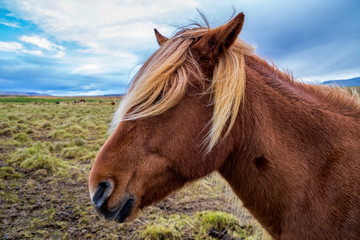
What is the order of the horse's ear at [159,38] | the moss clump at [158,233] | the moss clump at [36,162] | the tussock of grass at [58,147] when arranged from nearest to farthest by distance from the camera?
1. the horse's ear at [159,38]
2. the moss clump at [158,233]
3. the moss clump at [36,162]
4. the tussock of grass at [58,147]

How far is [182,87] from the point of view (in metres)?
1.48

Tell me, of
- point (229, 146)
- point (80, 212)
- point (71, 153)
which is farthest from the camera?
point (71, 153)

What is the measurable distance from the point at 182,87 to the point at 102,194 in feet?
2.68

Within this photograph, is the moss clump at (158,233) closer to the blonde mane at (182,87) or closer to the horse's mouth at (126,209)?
the horse's mouth at (126,209)

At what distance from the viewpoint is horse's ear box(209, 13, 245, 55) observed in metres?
1.38

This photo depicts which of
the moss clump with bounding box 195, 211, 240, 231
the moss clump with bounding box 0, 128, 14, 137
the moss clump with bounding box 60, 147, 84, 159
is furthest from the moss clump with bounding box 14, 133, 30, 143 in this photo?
the moss clump with bounding box 195, 211, 240, 231

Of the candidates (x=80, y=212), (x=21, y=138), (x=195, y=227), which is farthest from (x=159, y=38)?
(x=21, y=138)

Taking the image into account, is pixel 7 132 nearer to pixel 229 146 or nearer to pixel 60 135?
pixel 60 135

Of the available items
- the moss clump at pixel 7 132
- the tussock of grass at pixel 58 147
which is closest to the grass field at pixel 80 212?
the tussock of grass at pixel 58 147

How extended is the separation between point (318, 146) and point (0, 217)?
4.57m

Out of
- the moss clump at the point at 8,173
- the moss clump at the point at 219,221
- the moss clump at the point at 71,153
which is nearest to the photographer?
the moss clump at the point at 219,221

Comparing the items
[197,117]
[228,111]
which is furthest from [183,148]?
[228,111]

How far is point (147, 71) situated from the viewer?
1.60m

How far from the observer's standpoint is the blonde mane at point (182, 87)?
1472 millimetres
